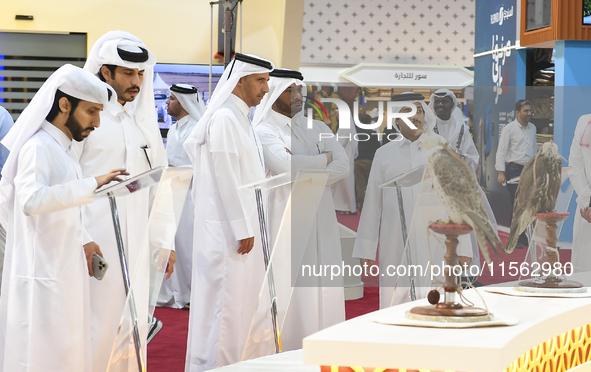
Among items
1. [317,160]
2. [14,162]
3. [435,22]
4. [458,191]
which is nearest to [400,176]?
[317,160]

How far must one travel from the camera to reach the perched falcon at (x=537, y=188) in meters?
2.48

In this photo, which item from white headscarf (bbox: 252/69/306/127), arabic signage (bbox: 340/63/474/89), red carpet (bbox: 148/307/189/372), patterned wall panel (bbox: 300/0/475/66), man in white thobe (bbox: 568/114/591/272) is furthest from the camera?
patterned wall panel (bbox: 300/0/475/66)

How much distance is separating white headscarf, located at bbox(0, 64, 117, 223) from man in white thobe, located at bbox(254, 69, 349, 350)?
844 millimetres

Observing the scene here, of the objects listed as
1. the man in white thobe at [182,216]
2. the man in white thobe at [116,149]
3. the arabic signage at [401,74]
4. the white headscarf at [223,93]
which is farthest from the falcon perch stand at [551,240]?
the arabic signage at [401,74]

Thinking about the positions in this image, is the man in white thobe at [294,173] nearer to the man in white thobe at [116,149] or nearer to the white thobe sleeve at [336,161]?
the white thobe sleeve at [336,161]

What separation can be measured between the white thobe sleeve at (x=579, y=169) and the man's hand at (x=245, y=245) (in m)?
1.48

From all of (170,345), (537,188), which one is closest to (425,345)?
(537,188)

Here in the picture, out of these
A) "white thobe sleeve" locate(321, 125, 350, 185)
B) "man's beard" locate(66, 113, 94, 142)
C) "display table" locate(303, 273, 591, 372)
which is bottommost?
"display table" locate(303, 273, 591, 372)

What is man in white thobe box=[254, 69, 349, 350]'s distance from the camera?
2979 mm

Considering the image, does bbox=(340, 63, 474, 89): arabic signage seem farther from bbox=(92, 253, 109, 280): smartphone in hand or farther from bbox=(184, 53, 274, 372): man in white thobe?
bbox=(92, 253, 109, 280): smartphone in hand

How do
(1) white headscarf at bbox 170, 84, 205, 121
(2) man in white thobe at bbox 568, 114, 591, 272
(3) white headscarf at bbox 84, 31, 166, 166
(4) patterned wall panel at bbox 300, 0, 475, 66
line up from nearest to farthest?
(3) white headscarf at bbox 84, 31, 166, 166 → (2) man in white thobe at bbox 568, 114, 591, 272 → (1) white headscarf at bbox 170, 84, 205, 121 → (4) patterned wall panel at bbox 300, 0, 475, 66

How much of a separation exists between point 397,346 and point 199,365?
2.09 metres

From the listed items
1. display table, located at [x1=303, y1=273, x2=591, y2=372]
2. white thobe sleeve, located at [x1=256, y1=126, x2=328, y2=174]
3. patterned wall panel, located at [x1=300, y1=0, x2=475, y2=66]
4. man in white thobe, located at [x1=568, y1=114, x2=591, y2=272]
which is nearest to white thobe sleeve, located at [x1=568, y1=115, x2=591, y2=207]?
man in white thobe, located at [x1=568, y1=114, x2=591, y2=272]

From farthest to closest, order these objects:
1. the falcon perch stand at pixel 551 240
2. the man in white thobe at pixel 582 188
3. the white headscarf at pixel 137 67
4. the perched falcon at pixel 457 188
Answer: the man in white thobe at pixel 582 188 → the white headscarf at pixel 137 67 → the falcon perch stand at pixel 551 240 → the perched falcon at pixel 457 188
